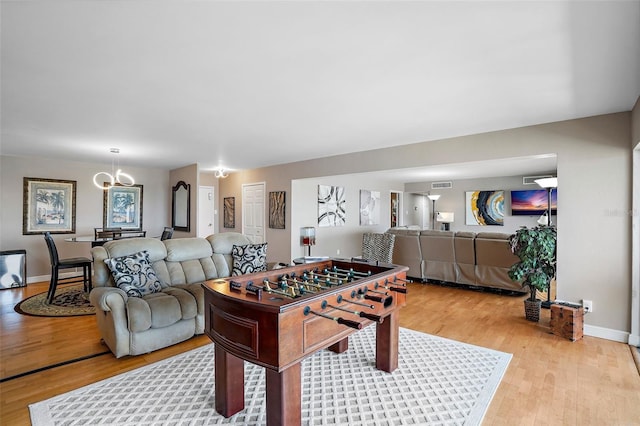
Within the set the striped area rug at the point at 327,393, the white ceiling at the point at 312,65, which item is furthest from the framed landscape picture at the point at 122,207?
the striped area rug at the point at 327,393

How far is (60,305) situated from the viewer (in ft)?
14.2

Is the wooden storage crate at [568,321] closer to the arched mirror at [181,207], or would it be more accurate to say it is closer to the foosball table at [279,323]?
the foosball table at [279,323]

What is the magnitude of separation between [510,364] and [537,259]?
66.2 inches

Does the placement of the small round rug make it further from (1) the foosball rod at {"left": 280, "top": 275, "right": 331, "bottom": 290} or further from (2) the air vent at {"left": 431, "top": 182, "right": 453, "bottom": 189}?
(2) the air vent at {"left": 431, "top": 182, "right": 453, "bottom": 189}

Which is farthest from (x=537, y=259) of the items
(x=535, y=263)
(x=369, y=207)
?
(x=369, y=207)

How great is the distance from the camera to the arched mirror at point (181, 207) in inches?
274

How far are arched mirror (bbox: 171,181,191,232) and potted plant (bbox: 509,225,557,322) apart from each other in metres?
6.14

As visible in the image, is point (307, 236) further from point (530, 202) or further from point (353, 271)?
point (530, 202)

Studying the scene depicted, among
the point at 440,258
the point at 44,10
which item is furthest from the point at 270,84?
the point at 440,258

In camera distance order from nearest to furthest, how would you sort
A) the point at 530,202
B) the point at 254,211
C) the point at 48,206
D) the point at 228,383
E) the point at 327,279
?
the point at 228,383
the point at 327,279
the point at 48,206
the point at 254,211
the point at 530,202

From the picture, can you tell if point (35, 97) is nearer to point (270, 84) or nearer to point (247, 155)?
point (270, 84)

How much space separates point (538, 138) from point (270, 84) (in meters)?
3.10

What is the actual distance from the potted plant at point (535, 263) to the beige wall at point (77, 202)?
731 centimetres

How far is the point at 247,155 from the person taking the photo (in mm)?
5688
